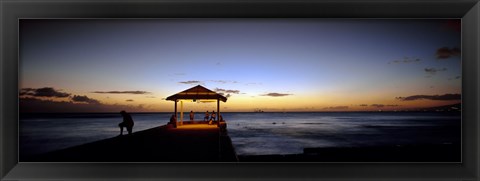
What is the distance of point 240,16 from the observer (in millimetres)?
3111

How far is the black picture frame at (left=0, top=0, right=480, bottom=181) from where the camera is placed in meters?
3.08

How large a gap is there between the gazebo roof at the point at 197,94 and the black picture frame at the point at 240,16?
88cm

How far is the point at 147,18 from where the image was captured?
10.6 ft

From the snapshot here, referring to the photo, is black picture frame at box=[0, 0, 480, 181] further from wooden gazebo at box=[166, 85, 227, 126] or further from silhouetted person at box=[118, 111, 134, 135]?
wooden gazebo at box=[166, 85, 227, 126]

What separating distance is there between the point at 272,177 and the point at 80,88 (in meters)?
2.19

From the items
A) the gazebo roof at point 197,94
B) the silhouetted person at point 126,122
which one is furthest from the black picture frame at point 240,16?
the gazebo roof at point 197,94

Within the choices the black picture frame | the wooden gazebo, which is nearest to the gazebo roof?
the wooden gazebo

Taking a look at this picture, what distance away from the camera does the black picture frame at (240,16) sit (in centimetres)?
308

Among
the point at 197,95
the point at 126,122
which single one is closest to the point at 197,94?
the point at 197,95

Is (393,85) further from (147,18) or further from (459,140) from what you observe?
(147,18)

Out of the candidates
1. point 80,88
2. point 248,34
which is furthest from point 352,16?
point 80,88

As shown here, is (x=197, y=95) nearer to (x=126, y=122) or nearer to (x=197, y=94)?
(x=197, y=94)

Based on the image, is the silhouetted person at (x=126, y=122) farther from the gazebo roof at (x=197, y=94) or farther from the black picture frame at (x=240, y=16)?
the black picture frame at (x=240, y=16)

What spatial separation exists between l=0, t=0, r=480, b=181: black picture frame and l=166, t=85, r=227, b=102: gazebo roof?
2.88ft
